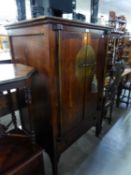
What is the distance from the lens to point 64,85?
4.24 feet

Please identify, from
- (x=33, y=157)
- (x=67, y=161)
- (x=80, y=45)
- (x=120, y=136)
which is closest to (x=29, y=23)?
(x=80, y=45)

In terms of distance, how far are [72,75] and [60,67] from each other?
197 millimetres

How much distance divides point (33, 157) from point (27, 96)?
516mm

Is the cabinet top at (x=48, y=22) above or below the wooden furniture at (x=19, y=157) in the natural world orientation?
above

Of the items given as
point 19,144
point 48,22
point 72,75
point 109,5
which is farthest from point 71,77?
point 109,5

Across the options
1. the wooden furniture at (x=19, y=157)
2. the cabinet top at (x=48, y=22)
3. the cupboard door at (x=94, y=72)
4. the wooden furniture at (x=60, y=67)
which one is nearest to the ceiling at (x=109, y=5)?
the cupboard door at (x=94, y=72)

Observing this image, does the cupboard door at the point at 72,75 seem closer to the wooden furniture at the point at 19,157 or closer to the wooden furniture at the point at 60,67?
the wooden furniture at the point at 60,67

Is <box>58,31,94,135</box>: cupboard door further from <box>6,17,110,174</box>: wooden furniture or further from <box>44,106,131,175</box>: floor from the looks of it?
<box>44,106,131,175</box>: floor

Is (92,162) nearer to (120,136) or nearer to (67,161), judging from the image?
(67,161)

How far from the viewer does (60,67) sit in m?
1.19

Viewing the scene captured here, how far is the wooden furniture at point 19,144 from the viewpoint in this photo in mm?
971

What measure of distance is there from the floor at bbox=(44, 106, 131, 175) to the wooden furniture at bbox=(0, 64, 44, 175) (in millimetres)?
482

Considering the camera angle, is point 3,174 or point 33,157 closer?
point 3,174

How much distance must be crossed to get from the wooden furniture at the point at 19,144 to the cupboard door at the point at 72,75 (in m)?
0.29
